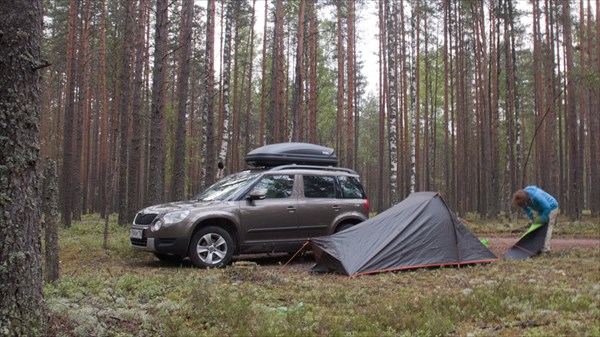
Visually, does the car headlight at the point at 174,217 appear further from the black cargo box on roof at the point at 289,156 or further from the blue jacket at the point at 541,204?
the blue jacket at the point at 541,204

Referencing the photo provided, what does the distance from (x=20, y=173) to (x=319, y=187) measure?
23.9ft

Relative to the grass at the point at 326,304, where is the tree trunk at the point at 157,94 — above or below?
above

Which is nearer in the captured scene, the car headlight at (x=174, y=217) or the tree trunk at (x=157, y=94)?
the car headlight at (x=174, y=217)

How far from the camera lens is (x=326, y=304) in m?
5.80

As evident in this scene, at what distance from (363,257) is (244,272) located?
7.16 ft

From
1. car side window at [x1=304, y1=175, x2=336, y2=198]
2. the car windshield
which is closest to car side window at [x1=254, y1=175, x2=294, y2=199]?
the car windshield

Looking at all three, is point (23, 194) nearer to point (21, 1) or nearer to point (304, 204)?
point (21, 1)

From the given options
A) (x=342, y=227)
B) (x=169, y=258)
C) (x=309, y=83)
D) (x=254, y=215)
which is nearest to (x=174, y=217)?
(x=169, y=258)

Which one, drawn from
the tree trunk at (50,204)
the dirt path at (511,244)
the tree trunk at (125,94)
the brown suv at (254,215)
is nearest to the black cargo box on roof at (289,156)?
the brown suv at (254,215)

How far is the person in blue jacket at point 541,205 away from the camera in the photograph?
1009cm

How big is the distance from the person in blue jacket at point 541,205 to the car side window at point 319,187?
3863mm

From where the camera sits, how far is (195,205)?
8977 millimetres

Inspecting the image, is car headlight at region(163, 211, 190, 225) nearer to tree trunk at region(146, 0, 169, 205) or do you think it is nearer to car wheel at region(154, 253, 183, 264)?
car wheel at region(154, 253, 183, 264)

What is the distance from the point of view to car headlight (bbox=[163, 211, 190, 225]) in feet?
28.0
